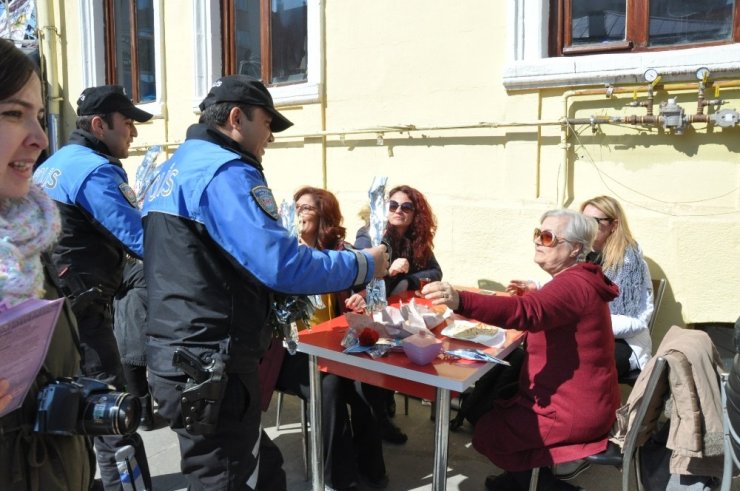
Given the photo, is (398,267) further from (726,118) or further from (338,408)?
(726,118)

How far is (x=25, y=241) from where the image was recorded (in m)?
1.28

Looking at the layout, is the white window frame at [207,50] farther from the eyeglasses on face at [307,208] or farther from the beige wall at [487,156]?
the eyeglasses on face at [307,208]

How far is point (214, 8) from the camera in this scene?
20.6ft

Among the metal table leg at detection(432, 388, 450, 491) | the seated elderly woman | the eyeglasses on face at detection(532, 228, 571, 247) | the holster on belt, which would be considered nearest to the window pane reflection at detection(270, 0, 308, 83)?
the eyeglasses on face at detection(532, 228, 571, 247)

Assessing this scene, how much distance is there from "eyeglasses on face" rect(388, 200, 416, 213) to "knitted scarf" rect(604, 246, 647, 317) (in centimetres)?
141

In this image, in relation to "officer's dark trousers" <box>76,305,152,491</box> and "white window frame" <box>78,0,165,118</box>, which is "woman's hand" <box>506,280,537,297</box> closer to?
"officer's dark trousers" <box>76,305,152,491</box>

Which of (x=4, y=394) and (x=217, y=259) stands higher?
(x=217, y=259)

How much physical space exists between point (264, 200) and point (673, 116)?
9.63ft

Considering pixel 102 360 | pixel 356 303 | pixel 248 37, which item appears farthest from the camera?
pixel 248 37

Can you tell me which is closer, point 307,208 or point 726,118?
point 726,118

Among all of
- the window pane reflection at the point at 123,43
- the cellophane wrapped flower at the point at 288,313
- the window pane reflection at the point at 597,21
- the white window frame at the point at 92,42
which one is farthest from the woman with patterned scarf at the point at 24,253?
the white window frame at the point at 92,42

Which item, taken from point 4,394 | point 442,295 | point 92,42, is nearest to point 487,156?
point 442,295

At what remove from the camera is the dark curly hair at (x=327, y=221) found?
12.0 ft

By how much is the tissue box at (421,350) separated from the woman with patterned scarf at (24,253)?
55.3 inches
